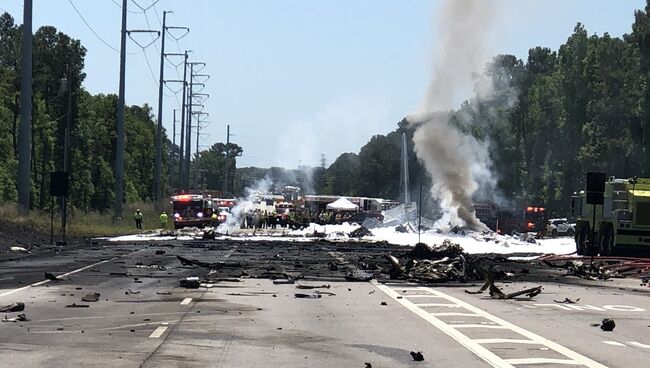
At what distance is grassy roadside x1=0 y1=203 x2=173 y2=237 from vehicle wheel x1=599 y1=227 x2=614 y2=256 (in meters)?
27.2

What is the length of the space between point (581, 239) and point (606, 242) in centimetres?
338

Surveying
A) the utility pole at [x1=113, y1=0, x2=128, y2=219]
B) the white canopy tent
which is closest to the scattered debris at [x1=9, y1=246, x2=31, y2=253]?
the utility pole at [x1=113, y1=0, x2=128, y2=219]

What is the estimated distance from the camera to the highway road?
546 inches

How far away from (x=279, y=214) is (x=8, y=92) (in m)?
28.4

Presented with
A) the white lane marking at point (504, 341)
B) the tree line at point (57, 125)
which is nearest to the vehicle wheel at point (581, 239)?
the white lane marking at point (504, 341)

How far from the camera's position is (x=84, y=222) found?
7800 centimetres

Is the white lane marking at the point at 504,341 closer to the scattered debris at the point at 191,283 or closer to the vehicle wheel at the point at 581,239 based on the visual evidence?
the scattered debris at the point at 191,283

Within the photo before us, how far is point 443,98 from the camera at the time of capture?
263 feet

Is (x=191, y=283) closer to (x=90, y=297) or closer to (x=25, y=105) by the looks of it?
(x=90, y=297)

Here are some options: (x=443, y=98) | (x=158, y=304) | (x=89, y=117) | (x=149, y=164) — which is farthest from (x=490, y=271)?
(x=149, y=164)

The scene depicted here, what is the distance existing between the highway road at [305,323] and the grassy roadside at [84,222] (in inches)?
1015

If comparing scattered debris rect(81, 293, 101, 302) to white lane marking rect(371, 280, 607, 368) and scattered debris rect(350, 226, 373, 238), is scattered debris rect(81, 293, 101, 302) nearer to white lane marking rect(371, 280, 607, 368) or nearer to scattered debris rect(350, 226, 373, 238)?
white lane marking rect(371, 280, 607, 368)

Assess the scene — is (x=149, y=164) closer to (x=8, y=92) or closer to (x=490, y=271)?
(x=8, y=92)

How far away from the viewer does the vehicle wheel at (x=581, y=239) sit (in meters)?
48.5
